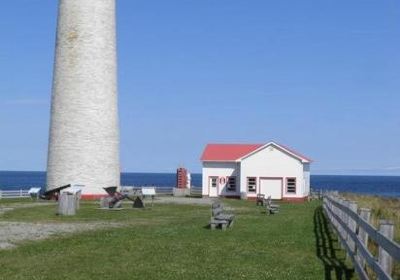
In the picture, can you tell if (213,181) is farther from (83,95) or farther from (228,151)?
(83,95)

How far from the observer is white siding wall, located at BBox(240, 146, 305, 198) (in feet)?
167

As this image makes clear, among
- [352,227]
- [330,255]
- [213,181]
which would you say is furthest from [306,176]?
[352,227]

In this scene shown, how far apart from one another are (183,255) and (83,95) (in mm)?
26963

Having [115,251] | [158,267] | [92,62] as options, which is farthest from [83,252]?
[92,62]

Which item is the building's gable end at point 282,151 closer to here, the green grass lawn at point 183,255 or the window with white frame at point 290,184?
the window with white frame at point 290,184

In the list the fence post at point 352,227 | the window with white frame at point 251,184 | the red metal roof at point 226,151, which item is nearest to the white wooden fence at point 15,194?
the red metal roof at point 226,151

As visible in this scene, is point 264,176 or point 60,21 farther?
point 264,176

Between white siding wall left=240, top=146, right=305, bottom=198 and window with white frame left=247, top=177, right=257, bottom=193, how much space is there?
0.22 metres

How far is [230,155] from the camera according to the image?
54.1 metres

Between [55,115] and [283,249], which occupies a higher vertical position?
[55,115]

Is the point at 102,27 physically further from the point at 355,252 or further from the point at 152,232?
the point at 355,252

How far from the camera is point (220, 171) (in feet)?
175

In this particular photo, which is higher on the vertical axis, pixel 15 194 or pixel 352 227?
pixel 15 194

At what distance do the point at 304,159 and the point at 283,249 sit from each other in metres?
35.9
